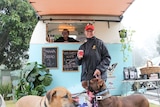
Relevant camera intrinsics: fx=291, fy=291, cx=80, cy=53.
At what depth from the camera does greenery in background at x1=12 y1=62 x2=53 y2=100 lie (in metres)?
6.53

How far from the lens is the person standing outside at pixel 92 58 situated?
3.88 metres

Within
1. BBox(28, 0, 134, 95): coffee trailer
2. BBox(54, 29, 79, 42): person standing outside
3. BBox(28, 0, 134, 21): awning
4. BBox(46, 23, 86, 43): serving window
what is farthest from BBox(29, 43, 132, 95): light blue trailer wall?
BBox(28, 0, 134, 21): awning

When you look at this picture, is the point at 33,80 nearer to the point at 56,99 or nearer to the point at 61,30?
the point at 61,30

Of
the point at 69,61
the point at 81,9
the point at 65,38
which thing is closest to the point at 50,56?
the point at 69,61

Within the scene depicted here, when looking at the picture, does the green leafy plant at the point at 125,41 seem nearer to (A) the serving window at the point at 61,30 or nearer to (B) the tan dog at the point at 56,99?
(A) the serving window at the point at 61,30

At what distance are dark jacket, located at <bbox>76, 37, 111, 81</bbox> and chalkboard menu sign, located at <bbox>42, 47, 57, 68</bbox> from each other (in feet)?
9.53

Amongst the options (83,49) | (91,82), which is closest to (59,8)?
(83,49)

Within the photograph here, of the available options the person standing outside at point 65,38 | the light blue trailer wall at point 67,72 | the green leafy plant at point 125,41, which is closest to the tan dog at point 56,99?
the light blue trailer wall at point 67,72

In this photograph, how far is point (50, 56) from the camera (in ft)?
22.4

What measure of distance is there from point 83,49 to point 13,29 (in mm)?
7197

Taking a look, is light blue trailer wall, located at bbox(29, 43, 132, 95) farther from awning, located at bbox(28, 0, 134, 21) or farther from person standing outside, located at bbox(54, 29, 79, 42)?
awning, located at bbox(28, 0, 134, 21)

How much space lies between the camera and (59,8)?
21.1ft

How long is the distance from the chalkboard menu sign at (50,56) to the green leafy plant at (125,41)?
1651mm

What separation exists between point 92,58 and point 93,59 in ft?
0.07
